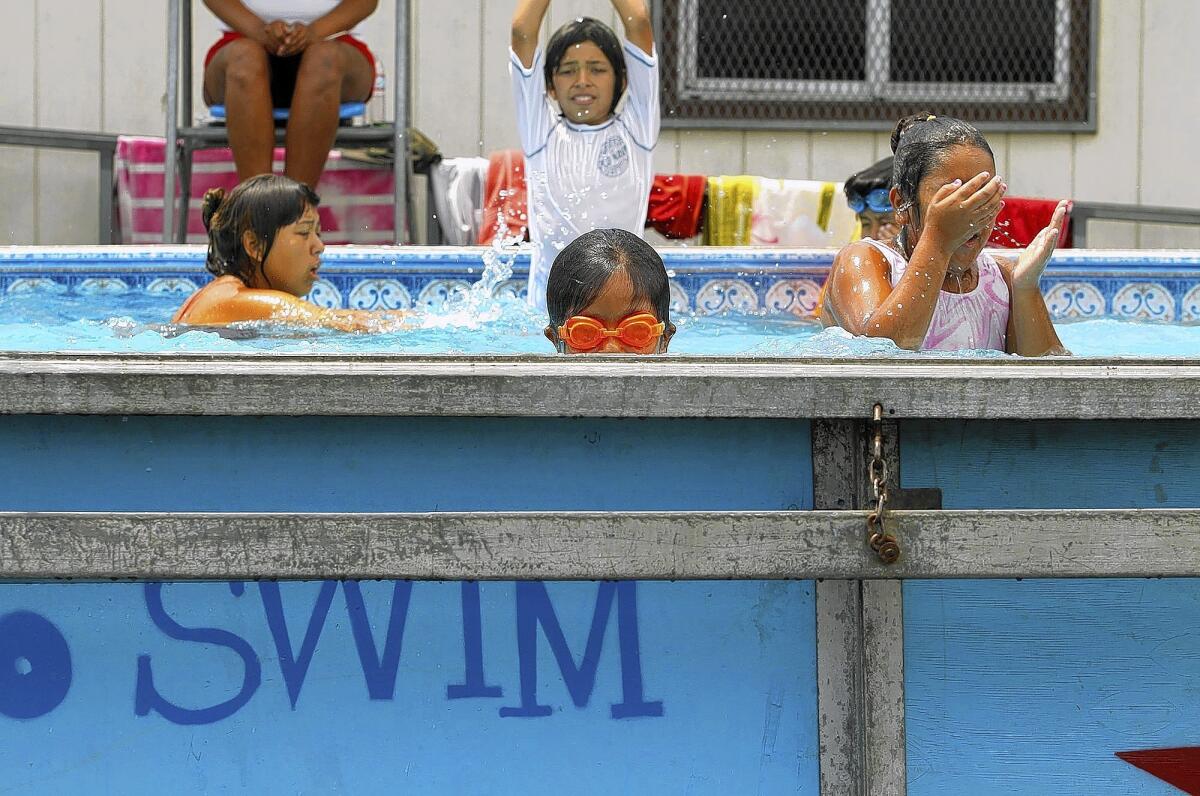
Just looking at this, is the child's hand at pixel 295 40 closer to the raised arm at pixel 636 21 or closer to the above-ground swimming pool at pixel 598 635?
the raised arm at pixel 636 21

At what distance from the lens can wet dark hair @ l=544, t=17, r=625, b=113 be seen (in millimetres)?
5527

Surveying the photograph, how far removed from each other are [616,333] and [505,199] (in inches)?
180

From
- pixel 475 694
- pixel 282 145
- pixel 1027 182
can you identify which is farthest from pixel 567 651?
pixel 1027 182

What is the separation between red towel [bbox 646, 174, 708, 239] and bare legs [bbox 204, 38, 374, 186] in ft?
5.46

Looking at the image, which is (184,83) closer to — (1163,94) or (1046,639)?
(1163,94)

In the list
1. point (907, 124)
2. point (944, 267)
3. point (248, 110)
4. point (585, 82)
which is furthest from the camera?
point (248, 110)

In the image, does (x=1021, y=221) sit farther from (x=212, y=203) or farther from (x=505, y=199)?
(x=212, y=203)

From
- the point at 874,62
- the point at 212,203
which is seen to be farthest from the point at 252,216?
the point at 874,62

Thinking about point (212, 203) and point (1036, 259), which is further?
point (212, 203)

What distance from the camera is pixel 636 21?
5.46m

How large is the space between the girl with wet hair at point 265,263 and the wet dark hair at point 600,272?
1903mm

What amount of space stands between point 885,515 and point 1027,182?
6902 millimetres

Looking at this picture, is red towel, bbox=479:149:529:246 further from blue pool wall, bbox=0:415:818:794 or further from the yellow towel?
blue pool wall, bbox=0:415:818:794

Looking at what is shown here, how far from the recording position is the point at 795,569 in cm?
179
